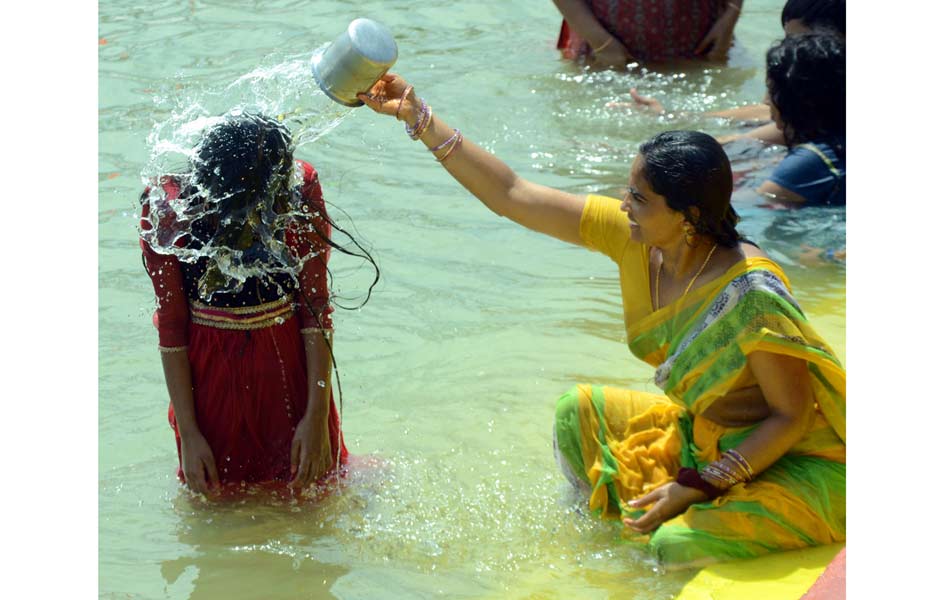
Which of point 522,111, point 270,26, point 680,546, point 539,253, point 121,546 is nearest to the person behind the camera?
point 680,546

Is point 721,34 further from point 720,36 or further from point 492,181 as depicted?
point 492,181

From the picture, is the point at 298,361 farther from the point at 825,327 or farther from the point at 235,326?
the point at 825,327

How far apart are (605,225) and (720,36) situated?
16.5 ft

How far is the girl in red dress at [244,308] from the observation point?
3168 mm

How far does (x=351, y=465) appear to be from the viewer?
377cm

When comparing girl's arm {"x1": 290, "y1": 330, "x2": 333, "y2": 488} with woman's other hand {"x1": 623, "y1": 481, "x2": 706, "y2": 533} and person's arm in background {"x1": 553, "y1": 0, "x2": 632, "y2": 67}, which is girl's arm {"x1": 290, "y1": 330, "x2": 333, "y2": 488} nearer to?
woman's other hand {"x1": 623, "y1": 481, "x2": 706, "y2": 533}

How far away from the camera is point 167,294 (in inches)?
129

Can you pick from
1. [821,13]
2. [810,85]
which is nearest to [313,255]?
[810,85]

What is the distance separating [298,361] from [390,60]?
898 millimetres

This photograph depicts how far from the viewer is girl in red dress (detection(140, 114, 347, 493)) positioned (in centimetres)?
317

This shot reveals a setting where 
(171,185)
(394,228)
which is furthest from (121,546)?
(394,228)

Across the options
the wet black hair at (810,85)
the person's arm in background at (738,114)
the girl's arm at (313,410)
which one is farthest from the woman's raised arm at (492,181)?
the person's arm in background at (738,114)

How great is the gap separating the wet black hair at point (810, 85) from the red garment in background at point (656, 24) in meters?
2.81

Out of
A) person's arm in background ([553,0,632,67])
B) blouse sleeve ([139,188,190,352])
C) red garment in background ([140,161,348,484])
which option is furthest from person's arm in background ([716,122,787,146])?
blouse sleeve ([139,188,190,352])
